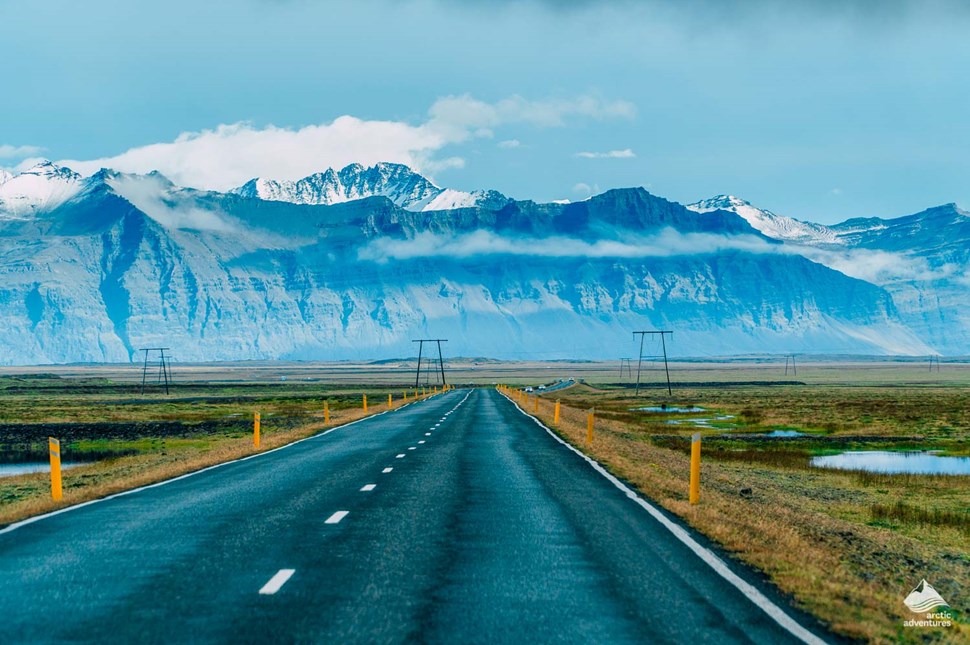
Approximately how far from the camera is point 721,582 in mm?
11672

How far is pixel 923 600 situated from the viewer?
11625 mm

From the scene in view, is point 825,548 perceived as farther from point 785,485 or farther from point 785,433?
point 785,433

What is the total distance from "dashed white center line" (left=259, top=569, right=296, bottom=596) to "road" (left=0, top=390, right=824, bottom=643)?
0.03 meters

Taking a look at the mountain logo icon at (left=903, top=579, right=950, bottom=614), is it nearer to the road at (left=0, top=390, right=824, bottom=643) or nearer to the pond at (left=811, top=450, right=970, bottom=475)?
the road at (left=0, top=390, right=824, bottom=643)

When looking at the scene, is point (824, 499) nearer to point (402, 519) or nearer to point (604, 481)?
point (604, 481)

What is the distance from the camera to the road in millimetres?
9414

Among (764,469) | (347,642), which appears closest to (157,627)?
(347,642)

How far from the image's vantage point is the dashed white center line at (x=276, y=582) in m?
10.8

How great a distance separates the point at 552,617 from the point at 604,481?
1280cm

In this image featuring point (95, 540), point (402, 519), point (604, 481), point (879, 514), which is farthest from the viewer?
point (879, 514)

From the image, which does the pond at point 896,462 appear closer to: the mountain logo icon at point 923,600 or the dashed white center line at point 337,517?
the dashed white center line at point 337,517

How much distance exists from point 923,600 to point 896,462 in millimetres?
31564

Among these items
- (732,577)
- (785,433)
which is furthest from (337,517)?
(785,433)

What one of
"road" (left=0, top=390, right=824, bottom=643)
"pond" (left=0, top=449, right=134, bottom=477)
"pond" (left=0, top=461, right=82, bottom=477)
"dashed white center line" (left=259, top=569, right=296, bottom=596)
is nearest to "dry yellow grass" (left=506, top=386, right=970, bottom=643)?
"road" (left=0, top=390, right=824, bottom=643)
